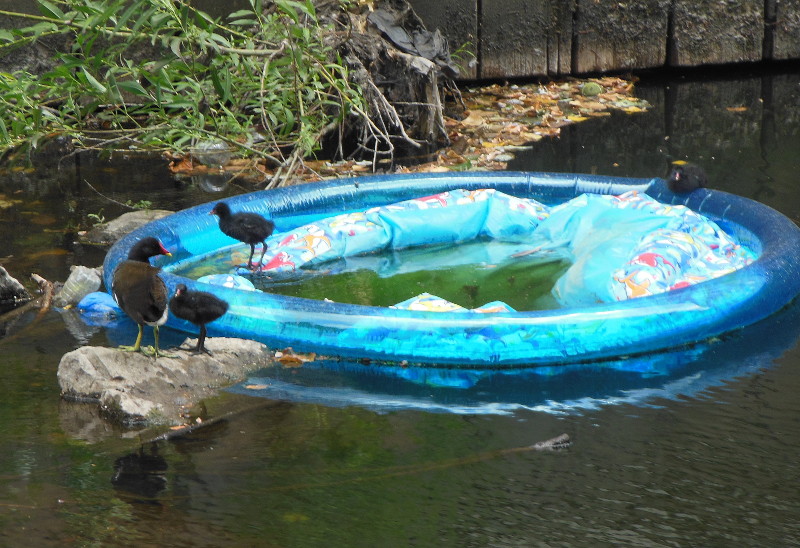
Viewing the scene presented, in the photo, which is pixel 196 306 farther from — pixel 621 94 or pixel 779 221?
pixel 621 94

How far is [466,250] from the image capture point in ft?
21.3

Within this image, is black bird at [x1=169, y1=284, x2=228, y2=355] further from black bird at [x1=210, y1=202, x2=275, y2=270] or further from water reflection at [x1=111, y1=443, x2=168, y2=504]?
black bird at [x1=210, y1=202, x2=275, y2=270]

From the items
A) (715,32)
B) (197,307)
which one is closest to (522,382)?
(197,307)

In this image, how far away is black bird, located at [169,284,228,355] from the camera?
4.55 meters

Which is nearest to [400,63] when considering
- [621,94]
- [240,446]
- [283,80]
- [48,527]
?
[283,80]

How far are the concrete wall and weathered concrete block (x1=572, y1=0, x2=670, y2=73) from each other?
11 millimetres

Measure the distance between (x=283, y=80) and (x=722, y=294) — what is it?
3.63 metres

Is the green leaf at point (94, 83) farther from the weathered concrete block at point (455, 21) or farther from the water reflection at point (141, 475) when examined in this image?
the weathered concrete block at point (455, 21)

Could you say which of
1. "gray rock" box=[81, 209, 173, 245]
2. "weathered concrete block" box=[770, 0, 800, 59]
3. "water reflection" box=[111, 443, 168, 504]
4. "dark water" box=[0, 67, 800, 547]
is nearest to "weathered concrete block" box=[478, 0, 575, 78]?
"weathered concrete block" box=[770, 0, 800, 59]

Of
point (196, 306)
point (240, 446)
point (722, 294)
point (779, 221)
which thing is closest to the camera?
point (240, 446)

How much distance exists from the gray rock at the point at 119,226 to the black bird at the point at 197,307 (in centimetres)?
210

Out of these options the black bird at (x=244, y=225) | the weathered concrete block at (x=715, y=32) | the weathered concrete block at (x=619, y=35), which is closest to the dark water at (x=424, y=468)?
the black bird at (x=244, y=225)

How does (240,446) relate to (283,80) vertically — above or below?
below

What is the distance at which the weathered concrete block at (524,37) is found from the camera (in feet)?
34.1
